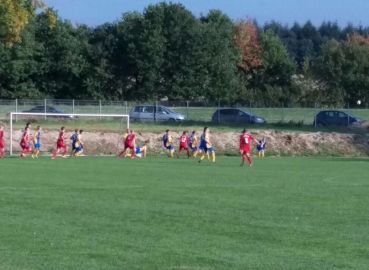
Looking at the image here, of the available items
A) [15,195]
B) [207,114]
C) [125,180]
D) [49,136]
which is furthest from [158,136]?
[15,195]

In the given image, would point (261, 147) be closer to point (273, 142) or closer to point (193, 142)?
point (273, 142)

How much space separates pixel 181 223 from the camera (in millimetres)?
14508

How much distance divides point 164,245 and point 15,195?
309 inches

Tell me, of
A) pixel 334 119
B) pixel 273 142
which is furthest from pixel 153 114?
pixel 334 119

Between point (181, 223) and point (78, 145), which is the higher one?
point (181, 223)

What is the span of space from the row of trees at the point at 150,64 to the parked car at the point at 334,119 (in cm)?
1738

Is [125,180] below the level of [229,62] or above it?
below

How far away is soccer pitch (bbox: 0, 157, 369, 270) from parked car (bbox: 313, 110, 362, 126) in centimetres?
3601

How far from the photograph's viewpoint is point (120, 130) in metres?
52.6

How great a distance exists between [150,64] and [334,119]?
77.4 ft

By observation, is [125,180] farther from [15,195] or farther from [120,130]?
[120,130]

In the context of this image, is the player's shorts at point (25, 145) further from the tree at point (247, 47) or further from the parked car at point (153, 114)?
the tree at point (247, 47)

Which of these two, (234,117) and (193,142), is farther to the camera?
(234,117)

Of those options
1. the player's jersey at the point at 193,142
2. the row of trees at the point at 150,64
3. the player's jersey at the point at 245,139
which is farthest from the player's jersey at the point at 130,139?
the row of trees at the point at 150,64
